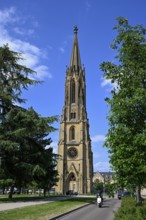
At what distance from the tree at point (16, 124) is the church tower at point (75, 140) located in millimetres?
49968

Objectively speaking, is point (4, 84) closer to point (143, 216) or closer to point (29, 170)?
point (29, 170)

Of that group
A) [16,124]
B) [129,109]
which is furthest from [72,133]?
[129,109]

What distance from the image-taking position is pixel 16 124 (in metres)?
31.8

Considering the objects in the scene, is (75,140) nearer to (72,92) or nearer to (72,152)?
(72,152)

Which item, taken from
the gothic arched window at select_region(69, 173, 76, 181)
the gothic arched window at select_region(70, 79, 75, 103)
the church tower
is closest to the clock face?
the church tower

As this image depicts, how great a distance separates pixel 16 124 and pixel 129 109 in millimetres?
23560

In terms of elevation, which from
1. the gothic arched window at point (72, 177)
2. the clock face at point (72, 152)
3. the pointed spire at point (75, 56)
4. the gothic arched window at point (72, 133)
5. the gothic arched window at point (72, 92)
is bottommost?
the gothic arched window at point (72, 177)

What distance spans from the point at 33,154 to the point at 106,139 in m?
25.4

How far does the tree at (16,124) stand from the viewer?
31.6 m

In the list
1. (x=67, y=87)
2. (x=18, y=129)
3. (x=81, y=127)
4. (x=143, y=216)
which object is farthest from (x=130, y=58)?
(x=67, y=87)

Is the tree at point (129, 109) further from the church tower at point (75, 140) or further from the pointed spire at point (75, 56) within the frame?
the pointed spire at point (75, 56)

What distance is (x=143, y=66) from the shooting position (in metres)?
10.1

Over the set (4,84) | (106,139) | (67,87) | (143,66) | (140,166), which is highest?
(67,87)

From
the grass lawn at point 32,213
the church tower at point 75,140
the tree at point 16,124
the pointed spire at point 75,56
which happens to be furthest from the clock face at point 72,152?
the grass lawn at point 32,213
